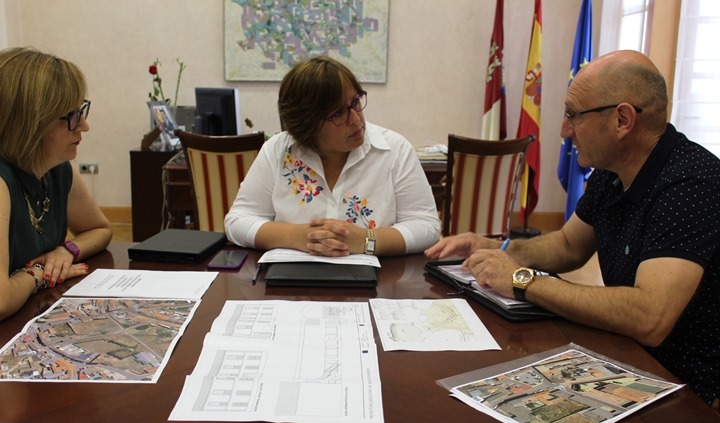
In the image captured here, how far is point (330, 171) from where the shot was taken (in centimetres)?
183

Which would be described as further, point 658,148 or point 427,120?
point 427,120

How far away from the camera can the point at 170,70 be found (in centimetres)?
449

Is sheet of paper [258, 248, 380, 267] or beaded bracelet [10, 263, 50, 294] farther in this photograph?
sheet of paper [258, 248, 380, 267]

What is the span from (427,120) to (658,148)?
3.37 meters

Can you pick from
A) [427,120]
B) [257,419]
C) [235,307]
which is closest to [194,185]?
[235,307]

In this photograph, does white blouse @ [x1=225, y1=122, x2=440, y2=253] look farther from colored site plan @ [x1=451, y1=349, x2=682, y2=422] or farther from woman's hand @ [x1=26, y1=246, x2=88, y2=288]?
colored site plan @ [x1=451, y1=349, x2=682, y2=422]

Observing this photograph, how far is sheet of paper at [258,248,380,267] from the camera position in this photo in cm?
145

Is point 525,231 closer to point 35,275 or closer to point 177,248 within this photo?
point 177,248

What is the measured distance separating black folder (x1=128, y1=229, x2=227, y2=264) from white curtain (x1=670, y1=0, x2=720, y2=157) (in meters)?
2.64

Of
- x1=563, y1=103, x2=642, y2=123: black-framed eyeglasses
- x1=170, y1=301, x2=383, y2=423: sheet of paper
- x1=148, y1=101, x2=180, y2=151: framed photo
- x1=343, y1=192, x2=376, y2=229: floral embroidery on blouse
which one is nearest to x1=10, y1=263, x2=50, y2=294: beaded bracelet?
x1=170, y1=301, x2=383, y2=423: sheet of paper

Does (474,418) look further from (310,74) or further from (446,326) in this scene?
(310,74)

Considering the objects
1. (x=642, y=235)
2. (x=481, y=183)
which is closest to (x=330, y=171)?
(x=642, y=235)

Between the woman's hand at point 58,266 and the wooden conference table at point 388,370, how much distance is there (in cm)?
3

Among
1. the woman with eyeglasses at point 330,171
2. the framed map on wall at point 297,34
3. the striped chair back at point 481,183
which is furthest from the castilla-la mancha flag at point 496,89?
the woman with eyeglasses at point 330,171
